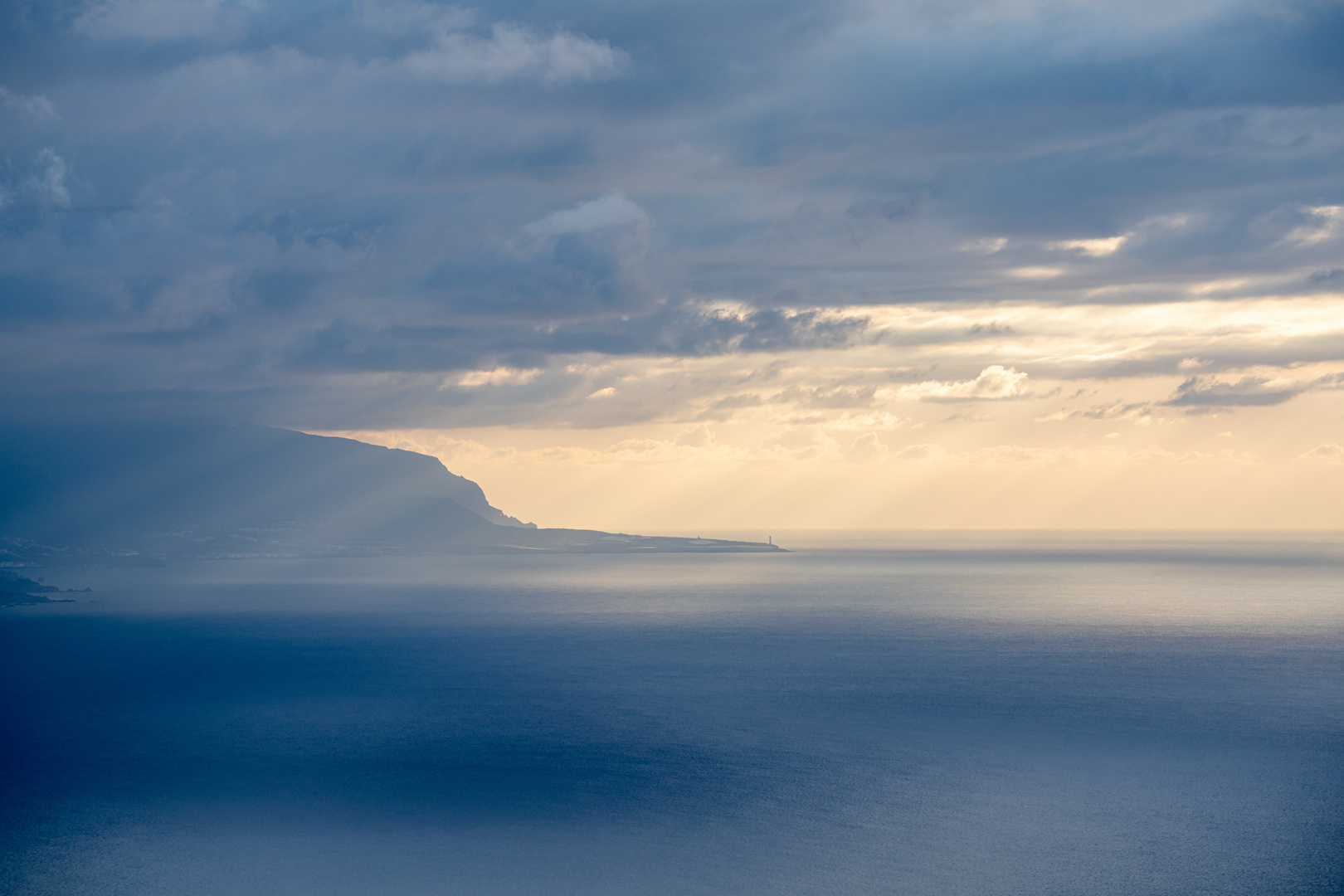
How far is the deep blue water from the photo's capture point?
40.1 metres

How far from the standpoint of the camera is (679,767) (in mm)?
56188

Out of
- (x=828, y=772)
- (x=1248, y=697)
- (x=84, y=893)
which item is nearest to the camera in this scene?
(x=84, y=893)

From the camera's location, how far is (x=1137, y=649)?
108 metres

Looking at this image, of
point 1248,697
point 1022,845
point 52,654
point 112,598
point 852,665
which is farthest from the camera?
point 112,598

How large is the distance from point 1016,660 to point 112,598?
171 m

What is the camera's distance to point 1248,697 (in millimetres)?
77688

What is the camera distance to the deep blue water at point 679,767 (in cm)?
4012

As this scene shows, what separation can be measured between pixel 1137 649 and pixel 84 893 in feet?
330

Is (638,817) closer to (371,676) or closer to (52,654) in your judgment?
(371,676)

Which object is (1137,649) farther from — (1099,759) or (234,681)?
(234,681)

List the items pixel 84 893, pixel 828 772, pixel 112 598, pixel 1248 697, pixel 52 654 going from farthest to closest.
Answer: pixel 112 598
pixel 52 654
pixel 1248 697
pixel 828 772
pixel 84 893

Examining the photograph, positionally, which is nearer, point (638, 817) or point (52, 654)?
point (638, 817)

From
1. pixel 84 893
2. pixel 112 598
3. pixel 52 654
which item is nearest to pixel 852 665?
pixel 84 893

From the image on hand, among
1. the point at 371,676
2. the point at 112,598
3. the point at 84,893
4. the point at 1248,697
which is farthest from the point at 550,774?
the point at 112,598
